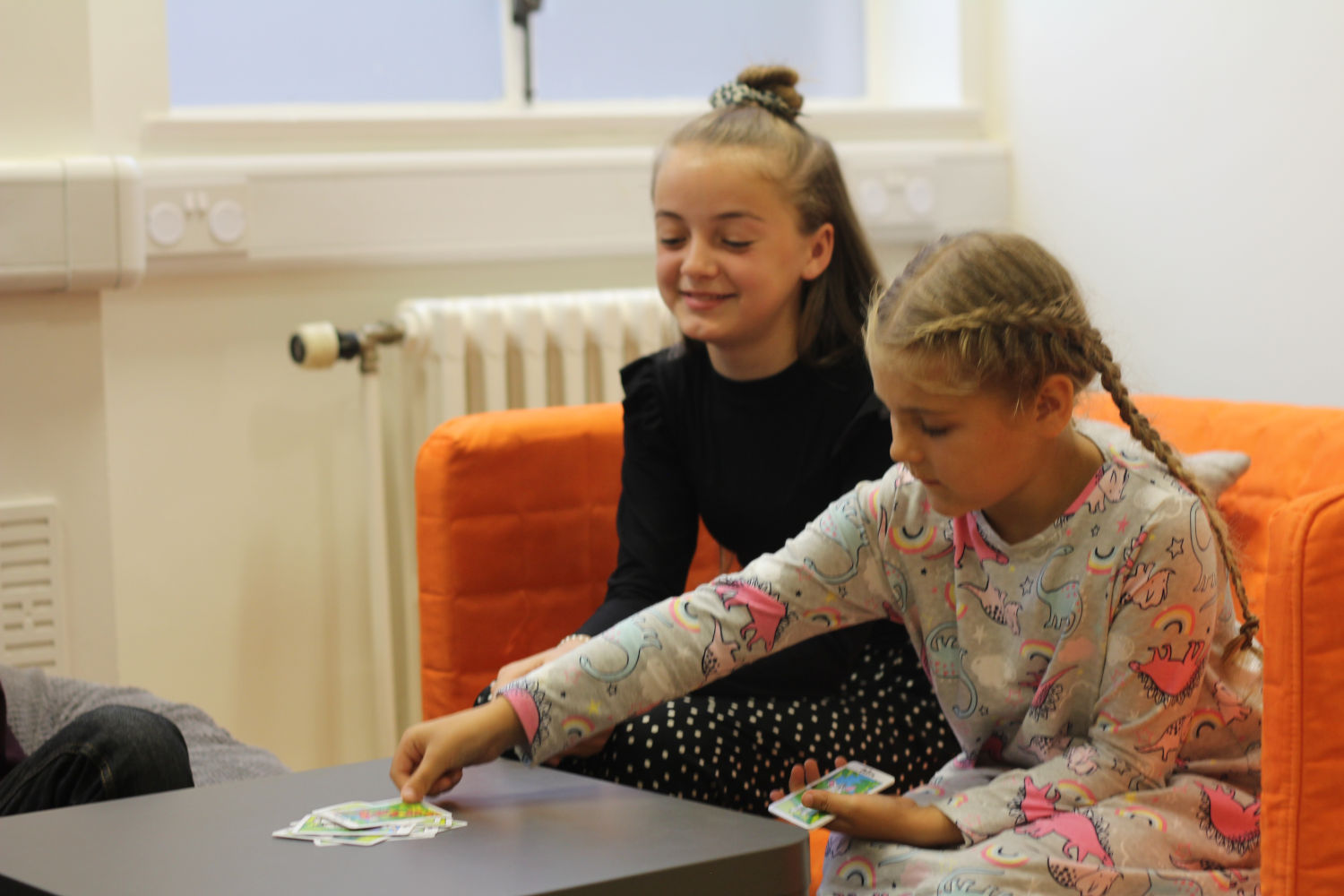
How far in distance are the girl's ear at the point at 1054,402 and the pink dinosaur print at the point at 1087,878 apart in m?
0.35

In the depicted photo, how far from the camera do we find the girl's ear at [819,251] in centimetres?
175

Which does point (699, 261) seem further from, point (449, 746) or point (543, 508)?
point (449, 746)

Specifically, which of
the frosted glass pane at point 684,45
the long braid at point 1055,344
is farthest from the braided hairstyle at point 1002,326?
the frosted glass pane at point 684,45

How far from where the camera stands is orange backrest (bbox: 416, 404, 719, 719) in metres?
1.82

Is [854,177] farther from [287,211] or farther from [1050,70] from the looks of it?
[287,211]

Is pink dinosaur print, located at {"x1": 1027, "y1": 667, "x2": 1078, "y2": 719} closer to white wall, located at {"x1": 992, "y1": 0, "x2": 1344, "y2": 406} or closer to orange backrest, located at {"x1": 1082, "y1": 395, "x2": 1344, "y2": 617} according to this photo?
orange backrest, located at {"x1": 1082, "y1": 395, "x2": 1344, "y2": 617}

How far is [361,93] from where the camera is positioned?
8.42 feet

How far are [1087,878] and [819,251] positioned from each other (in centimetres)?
84

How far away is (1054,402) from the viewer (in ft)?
4.07

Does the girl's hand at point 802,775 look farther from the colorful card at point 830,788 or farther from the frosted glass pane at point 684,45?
the frosted glass pane at point 684,45

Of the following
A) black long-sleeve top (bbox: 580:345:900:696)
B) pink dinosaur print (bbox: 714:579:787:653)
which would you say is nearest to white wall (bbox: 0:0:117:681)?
black long-sleeve top (bbox: 580:345:900:696)

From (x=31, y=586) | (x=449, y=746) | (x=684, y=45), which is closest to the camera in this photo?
(x=449, y=746)

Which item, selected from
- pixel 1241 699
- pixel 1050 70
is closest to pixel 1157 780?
pixel 1241 699

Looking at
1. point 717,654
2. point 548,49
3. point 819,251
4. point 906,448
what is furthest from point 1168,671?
point 548,49
